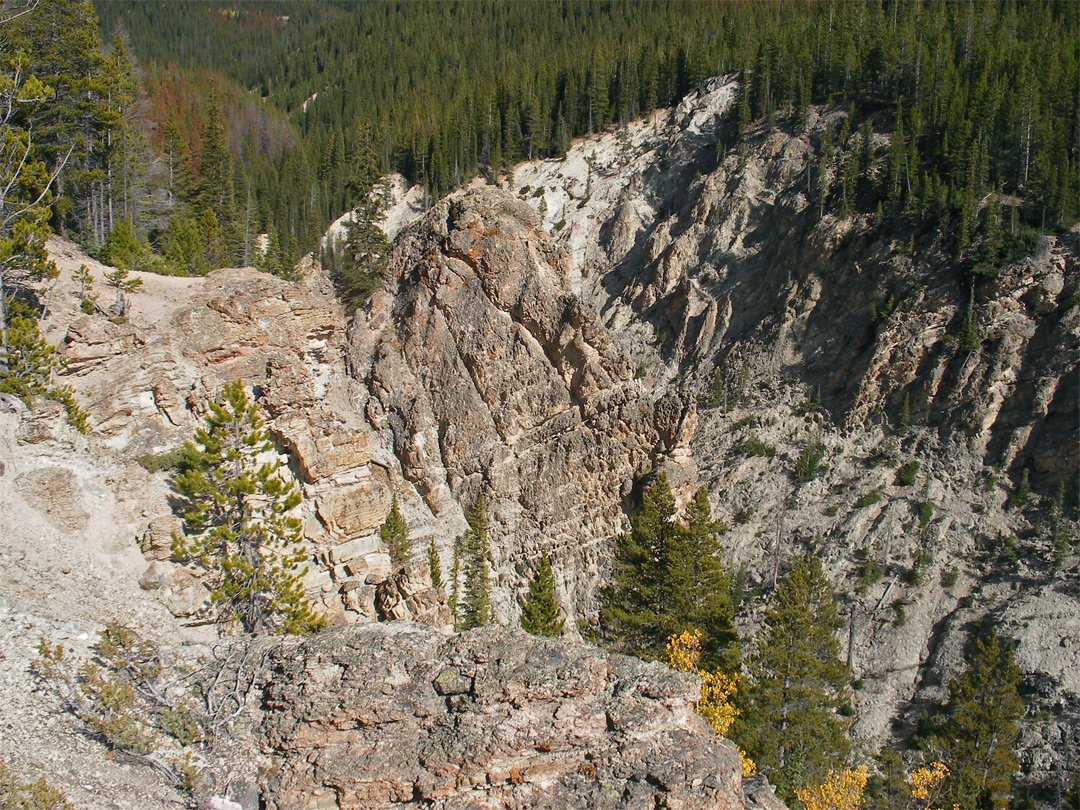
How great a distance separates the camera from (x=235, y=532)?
24.6 m

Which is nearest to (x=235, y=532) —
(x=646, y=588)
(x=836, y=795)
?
(x=646, y=588)

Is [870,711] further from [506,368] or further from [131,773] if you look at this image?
[131,773]

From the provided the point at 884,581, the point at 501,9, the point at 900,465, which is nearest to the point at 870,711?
the point at 884,581

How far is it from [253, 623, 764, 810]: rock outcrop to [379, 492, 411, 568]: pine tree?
2403cm

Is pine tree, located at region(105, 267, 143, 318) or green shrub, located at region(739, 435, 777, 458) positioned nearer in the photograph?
pine tree, located at region(105, 267, 143, 318)

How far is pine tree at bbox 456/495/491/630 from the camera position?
1480 inches

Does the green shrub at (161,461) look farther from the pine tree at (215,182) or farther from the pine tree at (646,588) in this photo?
the pine tree at (215,182)

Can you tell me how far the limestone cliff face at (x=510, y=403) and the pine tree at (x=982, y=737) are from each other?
19249 millimetres

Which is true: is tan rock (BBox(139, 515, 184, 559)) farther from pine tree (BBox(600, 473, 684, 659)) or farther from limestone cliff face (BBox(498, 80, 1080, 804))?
limestone cliff face (BBox(498, 80, 1080, 804))

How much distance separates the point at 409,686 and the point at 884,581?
139 ft

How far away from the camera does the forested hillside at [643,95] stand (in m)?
59.4

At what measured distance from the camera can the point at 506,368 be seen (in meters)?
44.8

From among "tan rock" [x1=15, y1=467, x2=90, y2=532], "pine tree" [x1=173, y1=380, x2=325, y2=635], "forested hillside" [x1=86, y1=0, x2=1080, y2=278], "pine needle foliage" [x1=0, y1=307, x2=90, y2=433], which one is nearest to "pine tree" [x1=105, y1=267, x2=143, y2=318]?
"pine needle foliage" [x1=0, y1=307, x2=90, y2=433]

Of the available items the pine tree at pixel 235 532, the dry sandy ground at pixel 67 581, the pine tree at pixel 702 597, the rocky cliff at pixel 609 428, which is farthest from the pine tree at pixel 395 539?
the pine tree at pixel 702 597
